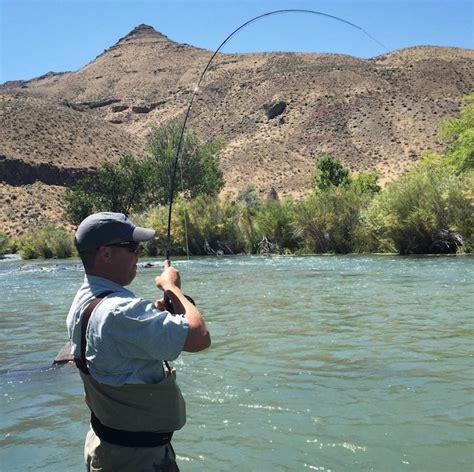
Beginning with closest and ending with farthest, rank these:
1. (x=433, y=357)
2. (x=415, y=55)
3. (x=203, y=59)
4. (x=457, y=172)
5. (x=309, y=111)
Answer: (x=433, y=357) < (x=457, y=172) < (x=309, y=111) < (x=415, y=55) < (x=203, y=59)

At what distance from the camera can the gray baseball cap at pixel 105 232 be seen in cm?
289

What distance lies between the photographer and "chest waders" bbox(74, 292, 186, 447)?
9.13 feet

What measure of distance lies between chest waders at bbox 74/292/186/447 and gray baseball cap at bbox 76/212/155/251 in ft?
0.76

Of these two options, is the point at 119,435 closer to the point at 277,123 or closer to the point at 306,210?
the point at 306,210

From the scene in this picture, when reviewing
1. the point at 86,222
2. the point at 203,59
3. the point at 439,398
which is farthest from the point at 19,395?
the point at 203,59

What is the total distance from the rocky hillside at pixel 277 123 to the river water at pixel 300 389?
5955 cm

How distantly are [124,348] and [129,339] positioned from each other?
0.22ft

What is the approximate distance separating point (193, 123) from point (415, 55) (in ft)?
116

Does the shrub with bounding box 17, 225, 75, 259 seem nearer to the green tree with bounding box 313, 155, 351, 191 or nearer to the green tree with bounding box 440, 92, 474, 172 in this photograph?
the green tree with bounding box 313, 155, 351, 191

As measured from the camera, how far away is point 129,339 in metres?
2.67

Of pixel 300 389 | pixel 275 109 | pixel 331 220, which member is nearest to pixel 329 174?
pixel 331 220

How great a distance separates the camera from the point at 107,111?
128 metres

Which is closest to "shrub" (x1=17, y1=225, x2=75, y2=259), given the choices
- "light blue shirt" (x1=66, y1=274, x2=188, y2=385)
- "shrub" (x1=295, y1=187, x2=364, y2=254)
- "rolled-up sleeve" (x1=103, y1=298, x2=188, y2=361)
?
"shrub" (x1=295, y1=187, x2=364, y2=254)

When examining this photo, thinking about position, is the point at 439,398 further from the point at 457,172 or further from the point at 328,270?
the point at 457,172
